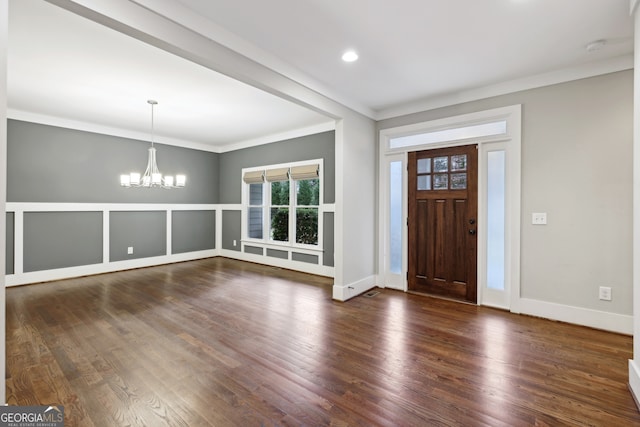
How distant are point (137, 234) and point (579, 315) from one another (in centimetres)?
695

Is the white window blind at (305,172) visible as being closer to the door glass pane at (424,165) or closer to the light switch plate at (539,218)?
the door glass pane at (424,165)

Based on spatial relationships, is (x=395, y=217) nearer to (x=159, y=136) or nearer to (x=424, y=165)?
(x=424, y=165)

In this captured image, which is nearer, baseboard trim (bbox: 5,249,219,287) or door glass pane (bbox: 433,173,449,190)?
door glass pane (bbox: 433,173,449,190)

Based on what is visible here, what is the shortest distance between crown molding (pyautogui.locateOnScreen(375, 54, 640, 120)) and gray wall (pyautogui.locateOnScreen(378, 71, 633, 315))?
2.5 inches

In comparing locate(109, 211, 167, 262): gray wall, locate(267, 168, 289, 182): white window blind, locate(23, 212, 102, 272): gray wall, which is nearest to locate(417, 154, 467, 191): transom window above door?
locate(267, 168, 289, 182): white window blind

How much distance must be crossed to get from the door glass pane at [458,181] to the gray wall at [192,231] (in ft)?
18.0

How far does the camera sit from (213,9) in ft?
7.38

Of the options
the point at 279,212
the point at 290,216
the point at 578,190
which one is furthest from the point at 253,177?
the point at 578,190

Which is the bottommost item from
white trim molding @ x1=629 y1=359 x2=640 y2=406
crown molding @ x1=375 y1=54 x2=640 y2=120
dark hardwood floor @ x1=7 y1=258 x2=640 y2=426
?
dark hardwood floor @ x1=7 y1=258 x2=640 y2=426

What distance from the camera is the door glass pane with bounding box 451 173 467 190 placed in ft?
12.7

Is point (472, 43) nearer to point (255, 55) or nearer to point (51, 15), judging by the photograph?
point (255, 55)

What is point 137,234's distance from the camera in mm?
5906

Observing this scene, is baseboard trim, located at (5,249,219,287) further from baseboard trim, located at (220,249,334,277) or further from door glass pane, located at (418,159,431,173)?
door glass pane, located at (418,159,431,173)

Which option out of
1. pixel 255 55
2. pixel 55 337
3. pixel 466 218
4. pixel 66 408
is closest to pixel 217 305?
pixel 55 337
